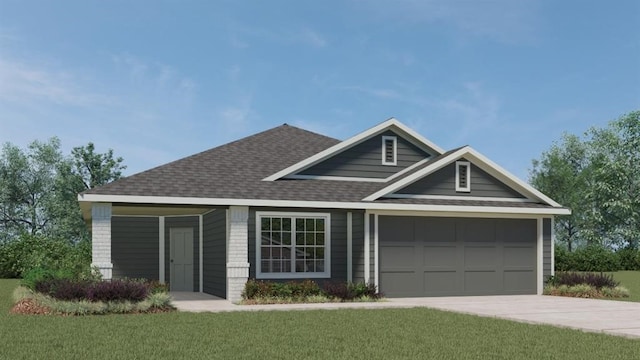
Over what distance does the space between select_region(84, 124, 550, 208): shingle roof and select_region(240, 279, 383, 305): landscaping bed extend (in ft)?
7.84

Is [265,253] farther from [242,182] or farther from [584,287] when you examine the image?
[584,287]

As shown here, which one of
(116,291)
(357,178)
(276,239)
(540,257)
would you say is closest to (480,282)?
(540,257)

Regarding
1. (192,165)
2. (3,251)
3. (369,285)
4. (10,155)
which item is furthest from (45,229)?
(369,285)

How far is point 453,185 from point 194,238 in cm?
926

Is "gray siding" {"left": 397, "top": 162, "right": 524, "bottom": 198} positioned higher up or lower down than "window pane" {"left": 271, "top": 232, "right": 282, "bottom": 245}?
higher up

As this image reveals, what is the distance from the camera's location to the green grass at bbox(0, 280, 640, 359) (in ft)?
33.9

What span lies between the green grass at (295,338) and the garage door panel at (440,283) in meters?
6.14

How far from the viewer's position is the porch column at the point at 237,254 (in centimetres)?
1947

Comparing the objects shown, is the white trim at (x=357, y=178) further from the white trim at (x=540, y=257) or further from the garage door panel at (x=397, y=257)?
the white trim at (x=540, y=257)

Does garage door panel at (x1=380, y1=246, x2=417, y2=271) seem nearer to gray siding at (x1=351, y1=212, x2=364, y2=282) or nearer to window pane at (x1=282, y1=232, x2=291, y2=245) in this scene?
gray siding at (x1=351, y1=212, x2=364, y2=282)

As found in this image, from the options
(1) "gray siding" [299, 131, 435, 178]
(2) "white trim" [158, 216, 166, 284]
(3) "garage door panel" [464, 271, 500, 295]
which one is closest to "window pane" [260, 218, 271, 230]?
(1) "gray siding" [299, 131, 435, 178]

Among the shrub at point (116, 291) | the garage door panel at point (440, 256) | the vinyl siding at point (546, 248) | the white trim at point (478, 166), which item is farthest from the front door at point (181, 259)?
the vinyl siding at point (546, 248)

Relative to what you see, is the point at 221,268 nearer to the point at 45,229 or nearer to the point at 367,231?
the point at 367,231

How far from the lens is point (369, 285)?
804 inches
